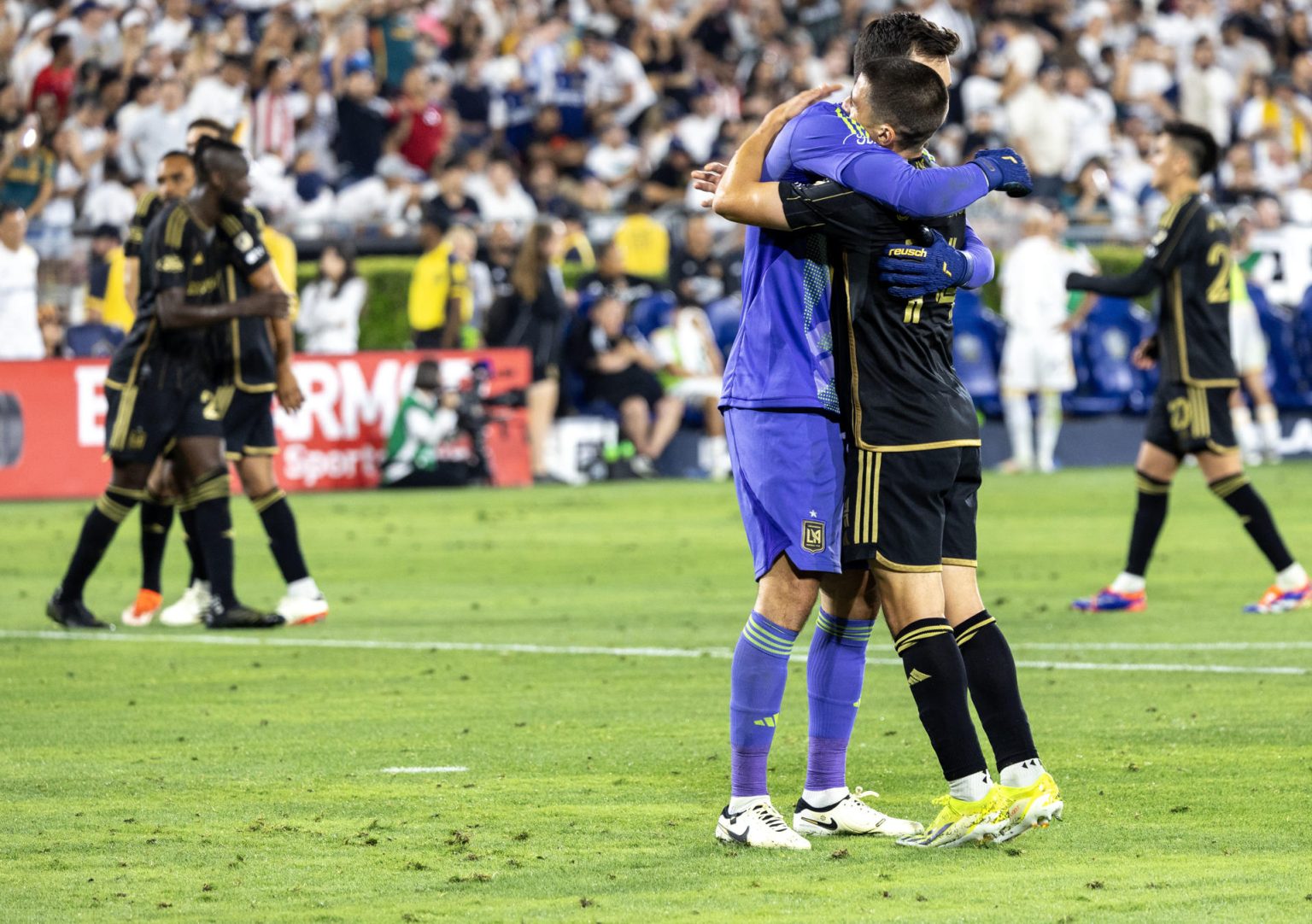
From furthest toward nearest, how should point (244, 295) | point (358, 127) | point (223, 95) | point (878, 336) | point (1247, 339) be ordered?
1. point (358, 127)
2. point (223, 95)
3. point (1247, 339)
4. point (244, 295)
5. point (878, 336)

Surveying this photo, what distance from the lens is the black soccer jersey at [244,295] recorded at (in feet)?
35.2

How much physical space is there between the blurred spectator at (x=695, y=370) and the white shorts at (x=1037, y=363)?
127 inches

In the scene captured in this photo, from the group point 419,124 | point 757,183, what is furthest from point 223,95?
point 757,183

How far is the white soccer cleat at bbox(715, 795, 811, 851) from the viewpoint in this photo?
18.8 ft

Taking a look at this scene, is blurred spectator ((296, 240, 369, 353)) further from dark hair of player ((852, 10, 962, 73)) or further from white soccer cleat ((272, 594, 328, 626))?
dark hair of player ((852, 10, 962, 73))

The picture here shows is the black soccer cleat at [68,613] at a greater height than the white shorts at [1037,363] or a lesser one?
lesser

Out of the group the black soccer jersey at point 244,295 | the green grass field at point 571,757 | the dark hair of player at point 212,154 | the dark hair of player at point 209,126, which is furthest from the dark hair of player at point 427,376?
the dark hair of player at point 212,154

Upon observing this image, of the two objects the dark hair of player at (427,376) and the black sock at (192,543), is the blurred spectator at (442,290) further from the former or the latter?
the black sock at (192,543)

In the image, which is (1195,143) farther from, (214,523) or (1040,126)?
(1040,126)

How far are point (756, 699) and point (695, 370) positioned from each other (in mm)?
16925

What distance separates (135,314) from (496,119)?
15.5 m

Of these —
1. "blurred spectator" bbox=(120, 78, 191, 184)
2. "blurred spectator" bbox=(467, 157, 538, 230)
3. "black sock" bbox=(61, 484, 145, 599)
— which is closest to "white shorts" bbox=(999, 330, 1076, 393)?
"blurred spectator" bbox=(467, 157, 538, 230)

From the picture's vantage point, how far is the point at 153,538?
449 inches

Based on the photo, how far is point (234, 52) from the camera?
75.7 ft
